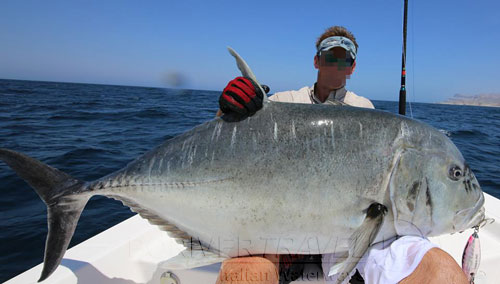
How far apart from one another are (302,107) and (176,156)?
81 centimetres

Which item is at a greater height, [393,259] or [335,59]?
[335,59]

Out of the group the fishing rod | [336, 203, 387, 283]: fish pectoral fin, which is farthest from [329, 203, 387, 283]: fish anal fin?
the fishing rod

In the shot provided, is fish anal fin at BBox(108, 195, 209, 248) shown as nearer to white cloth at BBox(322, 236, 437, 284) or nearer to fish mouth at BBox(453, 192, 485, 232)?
white cloth at BBox(322, 236, 437, 284)

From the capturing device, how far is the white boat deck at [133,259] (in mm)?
2092

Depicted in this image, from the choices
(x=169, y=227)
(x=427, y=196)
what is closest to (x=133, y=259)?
(x=169, y=227)

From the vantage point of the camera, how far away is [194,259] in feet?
5.86

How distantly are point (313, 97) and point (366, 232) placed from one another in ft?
5.55

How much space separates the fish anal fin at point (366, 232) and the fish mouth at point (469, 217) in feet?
1.36

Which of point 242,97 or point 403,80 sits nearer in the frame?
point 242,97

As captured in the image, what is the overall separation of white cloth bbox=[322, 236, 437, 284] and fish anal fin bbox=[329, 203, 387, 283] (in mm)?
225

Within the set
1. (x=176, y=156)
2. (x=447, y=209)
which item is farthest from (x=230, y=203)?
(x=447, y=209)

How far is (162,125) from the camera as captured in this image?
12.0 metres

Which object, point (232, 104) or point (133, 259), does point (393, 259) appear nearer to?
point (232, 104)

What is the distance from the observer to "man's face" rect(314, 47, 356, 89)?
8.84ft
